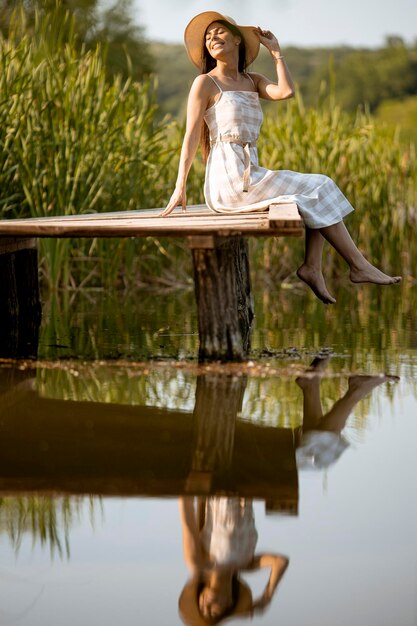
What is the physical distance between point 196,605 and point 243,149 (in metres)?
2.70

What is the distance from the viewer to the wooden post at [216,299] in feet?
10.4

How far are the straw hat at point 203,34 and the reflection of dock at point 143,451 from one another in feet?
5.24

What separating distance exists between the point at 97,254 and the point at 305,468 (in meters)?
4.57

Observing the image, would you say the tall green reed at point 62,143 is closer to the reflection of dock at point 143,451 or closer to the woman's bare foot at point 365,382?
the woman's bare foot at point 365,382

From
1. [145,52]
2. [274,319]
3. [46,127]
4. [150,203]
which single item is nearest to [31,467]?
[274,319]

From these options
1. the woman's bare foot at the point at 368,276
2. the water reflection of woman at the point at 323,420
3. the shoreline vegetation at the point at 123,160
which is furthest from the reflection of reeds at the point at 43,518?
the shoreline vegetation at the point at 123,160

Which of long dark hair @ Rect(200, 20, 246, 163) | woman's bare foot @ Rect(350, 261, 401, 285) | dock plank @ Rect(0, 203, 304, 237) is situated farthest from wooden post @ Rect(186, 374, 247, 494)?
long dark hair @ Rect(200, 20, 246, 163)

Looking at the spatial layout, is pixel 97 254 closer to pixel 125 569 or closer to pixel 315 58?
pixel 125 569

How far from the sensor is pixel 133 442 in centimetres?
226

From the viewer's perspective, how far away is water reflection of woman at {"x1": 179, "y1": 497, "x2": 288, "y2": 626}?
1.38 m

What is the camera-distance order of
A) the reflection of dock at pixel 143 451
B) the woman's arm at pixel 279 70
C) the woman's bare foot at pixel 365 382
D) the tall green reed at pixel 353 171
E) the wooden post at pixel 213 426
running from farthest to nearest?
the tall green reed at pixel 353 171
the woman's arm at pixel 279 70
the woman's bare foot at pixel 365 382
the wooden post at pixel 213 426
the reflection of dock at pixel 143 451

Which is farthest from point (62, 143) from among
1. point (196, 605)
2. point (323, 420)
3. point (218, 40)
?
point (196, 605)

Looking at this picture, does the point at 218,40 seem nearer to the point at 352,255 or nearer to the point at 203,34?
the point at 203,34

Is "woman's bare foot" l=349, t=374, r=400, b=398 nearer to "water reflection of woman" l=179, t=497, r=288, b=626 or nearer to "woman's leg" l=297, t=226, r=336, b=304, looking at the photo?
"woman's leg" l=297, t=226, r=336, b=304
